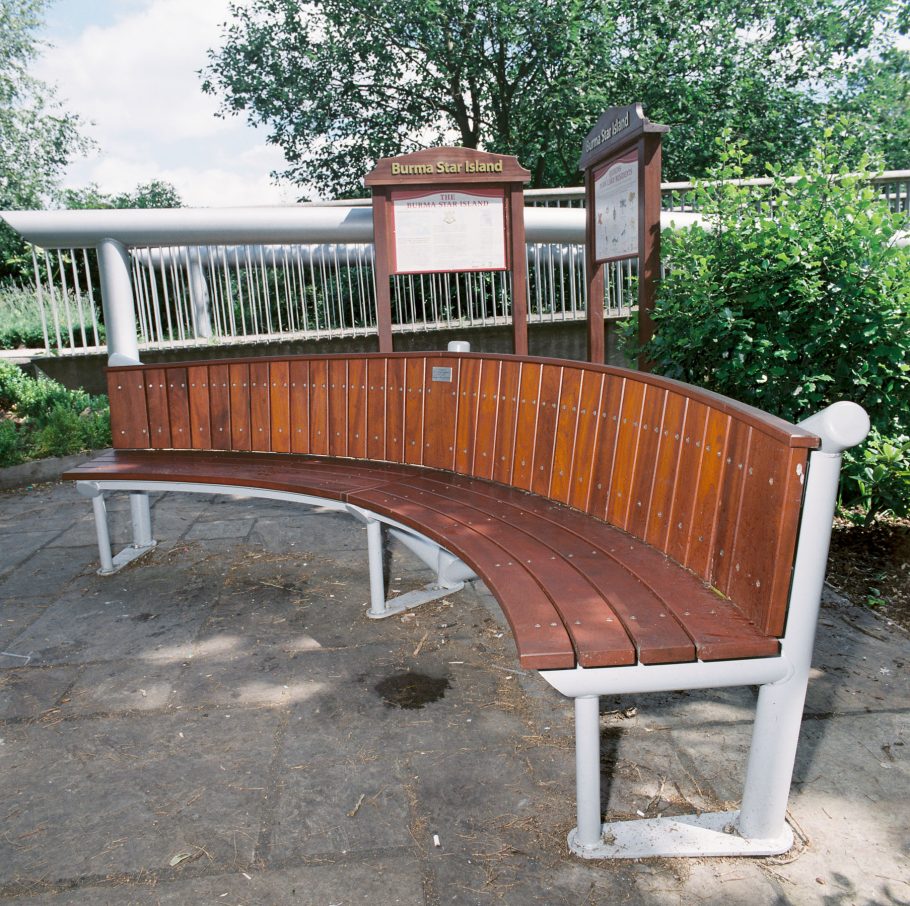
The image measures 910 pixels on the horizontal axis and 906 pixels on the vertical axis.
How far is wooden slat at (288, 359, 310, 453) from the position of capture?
4.42 meters

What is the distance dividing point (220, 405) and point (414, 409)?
1.27 metres

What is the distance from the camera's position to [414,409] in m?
4.05

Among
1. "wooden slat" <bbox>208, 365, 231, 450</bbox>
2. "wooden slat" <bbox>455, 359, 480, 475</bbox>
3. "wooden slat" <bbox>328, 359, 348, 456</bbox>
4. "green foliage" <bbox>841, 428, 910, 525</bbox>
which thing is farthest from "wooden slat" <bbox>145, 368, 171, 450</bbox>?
"green foliage" <bbox>841, 428, 910, 525</bbox>

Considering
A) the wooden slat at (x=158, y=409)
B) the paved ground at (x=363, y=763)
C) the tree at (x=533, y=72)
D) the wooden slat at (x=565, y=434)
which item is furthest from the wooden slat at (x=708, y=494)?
the tree at (x=533, y=72)

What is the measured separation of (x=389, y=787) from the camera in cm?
244

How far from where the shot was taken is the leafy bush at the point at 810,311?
150 inches

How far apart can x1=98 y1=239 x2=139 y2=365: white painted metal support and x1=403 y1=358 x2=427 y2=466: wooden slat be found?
1.92 meters

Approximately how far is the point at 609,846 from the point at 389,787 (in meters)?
0.66

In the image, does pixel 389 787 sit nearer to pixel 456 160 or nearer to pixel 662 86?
pixel 456 160

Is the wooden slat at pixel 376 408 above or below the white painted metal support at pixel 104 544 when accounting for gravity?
above

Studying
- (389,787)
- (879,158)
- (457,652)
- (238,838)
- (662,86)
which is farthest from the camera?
(662,86)

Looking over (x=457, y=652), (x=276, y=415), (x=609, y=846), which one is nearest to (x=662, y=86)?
(x=276, y=415)

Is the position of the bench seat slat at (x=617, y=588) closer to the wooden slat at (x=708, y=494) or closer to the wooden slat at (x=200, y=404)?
the wooden slat at (x=708, y=494)

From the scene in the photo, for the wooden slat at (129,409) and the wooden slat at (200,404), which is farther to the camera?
the wooden slat at (129,409)
